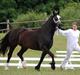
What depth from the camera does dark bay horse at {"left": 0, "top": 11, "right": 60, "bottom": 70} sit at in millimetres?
15086

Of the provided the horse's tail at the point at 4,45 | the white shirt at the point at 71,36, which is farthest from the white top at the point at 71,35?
the horse's tail at the point at 4,45

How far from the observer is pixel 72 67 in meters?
16.4

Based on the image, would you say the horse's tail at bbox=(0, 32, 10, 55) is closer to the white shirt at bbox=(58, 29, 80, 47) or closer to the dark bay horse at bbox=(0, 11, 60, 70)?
the dark bay horse at bbox=(0, 11, 60, 70)

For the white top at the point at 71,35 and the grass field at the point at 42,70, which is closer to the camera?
the grass field at the point at 42,70

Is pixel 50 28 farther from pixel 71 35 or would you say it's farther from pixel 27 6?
pixel 27 6

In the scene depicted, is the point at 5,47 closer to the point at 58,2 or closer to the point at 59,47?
the point at 59,47

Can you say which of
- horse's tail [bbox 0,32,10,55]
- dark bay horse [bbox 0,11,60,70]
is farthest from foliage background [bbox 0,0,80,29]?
dark bay horse [bbox 0,11,60,70]

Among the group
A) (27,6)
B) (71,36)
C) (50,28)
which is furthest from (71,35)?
(27,6)

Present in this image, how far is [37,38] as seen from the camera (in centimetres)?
1559

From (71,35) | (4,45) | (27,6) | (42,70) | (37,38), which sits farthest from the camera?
(27,6)

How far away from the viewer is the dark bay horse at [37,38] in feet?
49.5

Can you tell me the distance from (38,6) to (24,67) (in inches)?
1949

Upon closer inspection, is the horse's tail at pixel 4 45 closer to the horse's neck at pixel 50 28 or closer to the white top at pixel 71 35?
the horse's neck at pixel 50 28

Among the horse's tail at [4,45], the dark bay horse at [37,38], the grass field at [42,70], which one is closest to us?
the grass field at [42,70]
